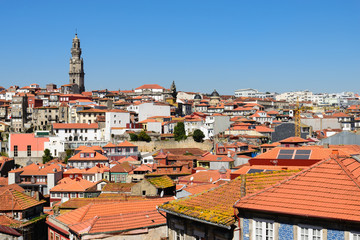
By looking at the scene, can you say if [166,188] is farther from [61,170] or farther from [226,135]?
[226,135]

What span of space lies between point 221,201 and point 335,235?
309 centimetres

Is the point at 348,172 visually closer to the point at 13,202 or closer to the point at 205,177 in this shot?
the point at 13,202

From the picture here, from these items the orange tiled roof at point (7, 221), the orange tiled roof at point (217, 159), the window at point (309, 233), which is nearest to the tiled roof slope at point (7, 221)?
the orange tiled roof at point (7, 221)

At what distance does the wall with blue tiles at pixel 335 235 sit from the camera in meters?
8.15

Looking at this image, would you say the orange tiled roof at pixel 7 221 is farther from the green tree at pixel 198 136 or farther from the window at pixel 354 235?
the green tree at pixel 198 136

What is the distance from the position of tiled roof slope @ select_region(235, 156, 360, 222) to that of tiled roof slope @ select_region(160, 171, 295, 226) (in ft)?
1.87

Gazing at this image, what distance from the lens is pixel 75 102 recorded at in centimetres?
9631

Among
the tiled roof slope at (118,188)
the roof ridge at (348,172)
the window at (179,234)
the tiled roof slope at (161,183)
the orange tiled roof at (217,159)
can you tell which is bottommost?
the tiled roof slope at (118,188)

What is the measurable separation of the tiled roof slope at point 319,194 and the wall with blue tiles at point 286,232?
356 mm

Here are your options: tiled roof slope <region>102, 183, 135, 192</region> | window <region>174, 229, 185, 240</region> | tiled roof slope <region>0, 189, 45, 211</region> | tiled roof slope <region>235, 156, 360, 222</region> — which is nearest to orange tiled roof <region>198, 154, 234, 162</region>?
tiled roof slope <region>102, 183, 135, 192</region>

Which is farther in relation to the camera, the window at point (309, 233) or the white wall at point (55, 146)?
the white wall at point (55, 146)

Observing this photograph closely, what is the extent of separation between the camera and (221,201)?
1064cm

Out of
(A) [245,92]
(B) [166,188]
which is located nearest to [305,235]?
(B) [166,188]

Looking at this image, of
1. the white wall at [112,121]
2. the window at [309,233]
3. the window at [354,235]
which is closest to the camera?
the window at [354,235]
